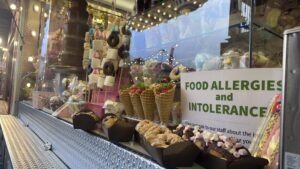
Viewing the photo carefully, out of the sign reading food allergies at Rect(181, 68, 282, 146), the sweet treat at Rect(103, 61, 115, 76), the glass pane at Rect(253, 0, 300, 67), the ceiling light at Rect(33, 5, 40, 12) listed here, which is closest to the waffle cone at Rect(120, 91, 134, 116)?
the sweet treat at Rect(103, 61, 115, 76)

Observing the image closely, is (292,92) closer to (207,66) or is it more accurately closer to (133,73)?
(207,66)

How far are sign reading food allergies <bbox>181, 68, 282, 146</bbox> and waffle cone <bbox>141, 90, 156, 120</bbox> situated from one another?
0.83ft

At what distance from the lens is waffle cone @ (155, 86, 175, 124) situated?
1436 millimetres

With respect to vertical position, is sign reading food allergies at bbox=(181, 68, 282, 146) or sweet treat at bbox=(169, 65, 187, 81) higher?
sweet treat at bbox=(169, 65, 187, 81)

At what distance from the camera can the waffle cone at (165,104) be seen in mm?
1436

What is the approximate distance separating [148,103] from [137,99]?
12 cm

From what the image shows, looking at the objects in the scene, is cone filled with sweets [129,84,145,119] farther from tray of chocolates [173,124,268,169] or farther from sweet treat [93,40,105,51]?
sweet treat [93,40,105,51]

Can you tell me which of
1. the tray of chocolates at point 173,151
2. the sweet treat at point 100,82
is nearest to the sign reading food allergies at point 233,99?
the tray of chocolates at point 173,151

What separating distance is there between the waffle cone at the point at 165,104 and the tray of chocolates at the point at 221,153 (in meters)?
0.35

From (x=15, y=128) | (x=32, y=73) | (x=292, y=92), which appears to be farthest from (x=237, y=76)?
(x=32, y=73)

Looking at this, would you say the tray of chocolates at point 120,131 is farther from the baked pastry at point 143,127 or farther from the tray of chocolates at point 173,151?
the tray of chocolates at point 173,151

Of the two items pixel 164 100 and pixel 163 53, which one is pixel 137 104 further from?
pixel 163 53

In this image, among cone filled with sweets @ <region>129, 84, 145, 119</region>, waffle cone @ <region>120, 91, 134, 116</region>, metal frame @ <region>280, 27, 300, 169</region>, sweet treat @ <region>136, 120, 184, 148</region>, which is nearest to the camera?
metal frame @ <region>280, 27, 300, 169</region>

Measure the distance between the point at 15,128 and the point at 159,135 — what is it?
3776 mm
